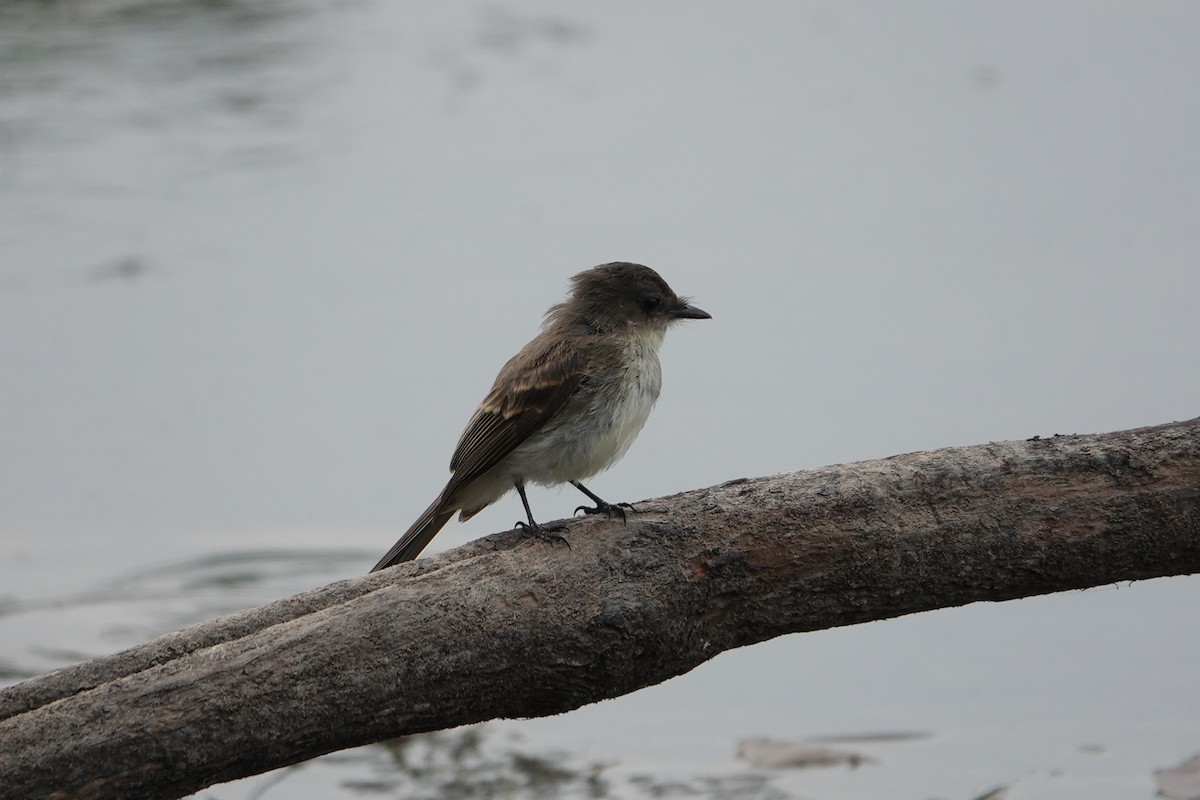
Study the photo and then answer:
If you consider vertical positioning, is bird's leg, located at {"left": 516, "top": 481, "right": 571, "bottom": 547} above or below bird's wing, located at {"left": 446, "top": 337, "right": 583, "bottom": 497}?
below

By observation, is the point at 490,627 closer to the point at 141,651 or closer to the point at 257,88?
the point at 141,651

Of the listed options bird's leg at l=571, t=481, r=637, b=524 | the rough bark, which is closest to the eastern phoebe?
bird's leg at l=571, t=481, r=637, b=524

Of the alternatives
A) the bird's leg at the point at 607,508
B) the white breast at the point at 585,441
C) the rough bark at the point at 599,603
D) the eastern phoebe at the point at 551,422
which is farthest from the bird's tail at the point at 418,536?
the rough bark at the point at 599,603

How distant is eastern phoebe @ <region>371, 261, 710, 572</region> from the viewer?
507cm

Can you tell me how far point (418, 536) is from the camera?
5012 mm

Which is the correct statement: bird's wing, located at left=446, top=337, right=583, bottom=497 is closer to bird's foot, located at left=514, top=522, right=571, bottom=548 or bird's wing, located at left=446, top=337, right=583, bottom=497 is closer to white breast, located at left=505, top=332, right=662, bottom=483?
white breast, located at left=505, top=332, right=662, bottom=483

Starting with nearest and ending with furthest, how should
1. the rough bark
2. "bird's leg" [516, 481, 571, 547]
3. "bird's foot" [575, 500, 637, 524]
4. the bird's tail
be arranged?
1. the rough bark
2. "bird's leg" [516, 481, 571, 547]
3. "bird's foot" [575, 500, 637, 524]
4. the bird's tail

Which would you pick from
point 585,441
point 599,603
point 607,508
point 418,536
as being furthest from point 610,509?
point 418,536

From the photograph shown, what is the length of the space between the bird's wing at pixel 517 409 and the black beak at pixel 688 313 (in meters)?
0.61

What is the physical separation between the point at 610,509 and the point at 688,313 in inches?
54.6

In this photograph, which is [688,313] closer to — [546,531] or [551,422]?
[551,422]

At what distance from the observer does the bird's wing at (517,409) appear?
5.06m

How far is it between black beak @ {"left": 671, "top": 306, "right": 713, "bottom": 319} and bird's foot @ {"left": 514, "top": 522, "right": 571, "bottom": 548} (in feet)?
4.60

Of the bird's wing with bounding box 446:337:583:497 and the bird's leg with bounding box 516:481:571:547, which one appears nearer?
the bird's leg with bounding box 516:481:571:547
